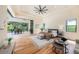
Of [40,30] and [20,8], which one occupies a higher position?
[20,8]

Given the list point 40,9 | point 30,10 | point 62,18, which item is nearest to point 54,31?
point 62,18

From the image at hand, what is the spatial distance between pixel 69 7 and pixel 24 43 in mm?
1058

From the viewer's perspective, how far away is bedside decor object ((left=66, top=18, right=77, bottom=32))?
2.03 metres

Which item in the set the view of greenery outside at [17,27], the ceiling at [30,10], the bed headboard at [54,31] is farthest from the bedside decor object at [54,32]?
the view of greenery outside at [17,27]

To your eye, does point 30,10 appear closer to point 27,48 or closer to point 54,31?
point 54,31

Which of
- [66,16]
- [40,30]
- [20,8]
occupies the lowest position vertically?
[40,30]

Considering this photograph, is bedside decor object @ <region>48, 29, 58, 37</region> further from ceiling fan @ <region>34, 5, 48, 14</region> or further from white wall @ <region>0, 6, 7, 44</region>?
white wall @ <region>0, 6, 7, 44</region>

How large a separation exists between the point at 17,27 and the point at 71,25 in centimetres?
101

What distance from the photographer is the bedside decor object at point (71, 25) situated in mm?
2025

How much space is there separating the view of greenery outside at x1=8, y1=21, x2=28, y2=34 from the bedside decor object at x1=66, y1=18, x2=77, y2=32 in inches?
30.8

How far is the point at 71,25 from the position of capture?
2.07 m
